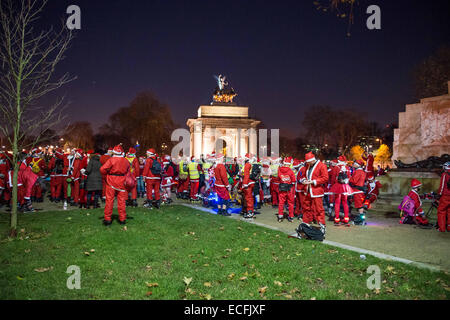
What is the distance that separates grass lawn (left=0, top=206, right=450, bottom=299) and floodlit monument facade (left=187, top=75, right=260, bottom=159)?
55.1 meters

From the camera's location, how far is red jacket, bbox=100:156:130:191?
8516 millimetres

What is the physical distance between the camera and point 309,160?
8102mm

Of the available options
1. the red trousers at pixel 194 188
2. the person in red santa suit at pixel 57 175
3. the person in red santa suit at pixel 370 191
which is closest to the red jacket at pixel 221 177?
the red trousers at pixel 194 188

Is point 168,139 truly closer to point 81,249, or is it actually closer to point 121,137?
point 121,137

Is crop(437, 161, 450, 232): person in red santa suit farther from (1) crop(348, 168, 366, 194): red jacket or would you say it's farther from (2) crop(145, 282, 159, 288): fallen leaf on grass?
(2) crop(145, 282, 159, 288): fallen leaf on grass

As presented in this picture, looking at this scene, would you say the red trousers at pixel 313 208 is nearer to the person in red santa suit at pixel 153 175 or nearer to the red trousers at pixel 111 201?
the red trousers at pixel 111 201

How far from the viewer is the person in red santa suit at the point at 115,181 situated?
8492 mm

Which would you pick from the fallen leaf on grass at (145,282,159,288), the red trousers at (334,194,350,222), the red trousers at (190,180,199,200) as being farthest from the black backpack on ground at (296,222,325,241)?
the red trousers at (190,180,199,200)

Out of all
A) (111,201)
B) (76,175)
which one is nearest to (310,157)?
(111,201)

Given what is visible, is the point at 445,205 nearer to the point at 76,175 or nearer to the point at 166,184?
the point at 166,184

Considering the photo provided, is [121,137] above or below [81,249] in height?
above

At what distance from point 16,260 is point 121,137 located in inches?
2450

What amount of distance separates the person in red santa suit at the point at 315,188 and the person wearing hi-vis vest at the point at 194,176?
7.79m
